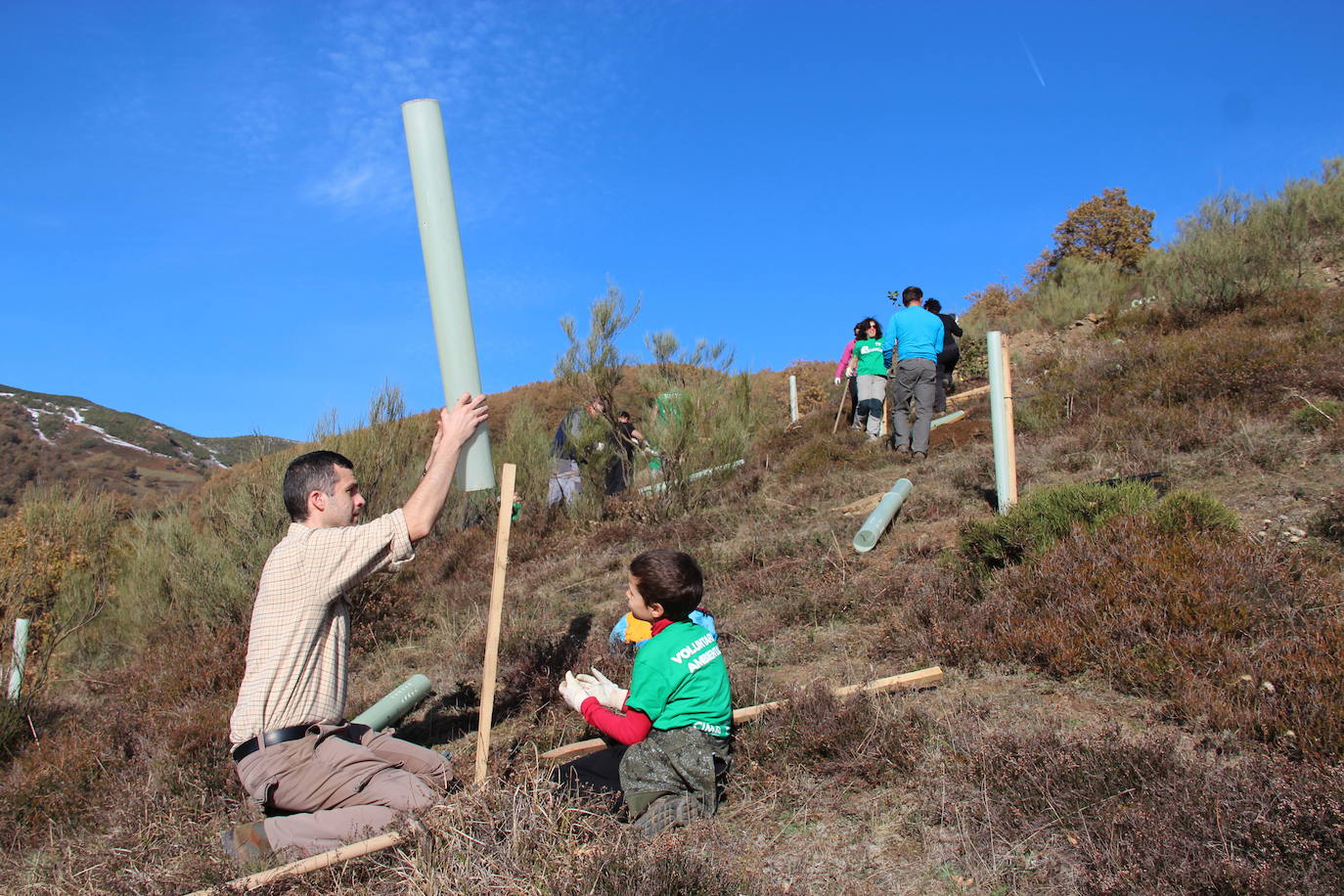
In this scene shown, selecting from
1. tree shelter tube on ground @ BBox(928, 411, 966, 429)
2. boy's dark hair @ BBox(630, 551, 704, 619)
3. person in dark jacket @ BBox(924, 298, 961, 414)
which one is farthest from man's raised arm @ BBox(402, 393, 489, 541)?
tree shelter tube on ground @ BBox(928, 411, 966, 429)

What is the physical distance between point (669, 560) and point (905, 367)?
7.50 m

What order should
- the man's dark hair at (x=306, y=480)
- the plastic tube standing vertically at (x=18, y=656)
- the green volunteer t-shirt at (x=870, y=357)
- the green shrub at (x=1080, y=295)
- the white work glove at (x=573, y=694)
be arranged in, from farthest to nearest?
the green shrub at (x=1080, y=295)
the green volunteer t-shirt at (x=870, y=357)
the plastic tube standing vertically at (x=18, y=656)
the white work glove at (x=573, y=694)
the man's dark hair at (x=306, y=480)

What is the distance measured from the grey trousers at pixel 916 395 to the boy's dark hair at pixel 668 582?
7420 mm

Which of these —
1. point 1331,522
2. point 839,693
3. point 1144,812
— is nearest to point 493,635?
point 839,693

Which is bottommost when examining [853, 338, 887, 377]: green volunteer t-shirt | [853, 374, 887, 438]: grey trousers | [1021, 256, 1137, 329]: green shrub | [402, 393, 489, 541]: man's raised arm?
[402, 393, 489, 541]: man's raised arm

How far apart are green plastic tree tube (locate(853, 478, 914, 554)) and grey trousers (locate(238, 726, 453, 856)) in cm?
453

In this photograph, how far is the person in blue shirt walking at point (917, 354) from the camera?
33.4ft

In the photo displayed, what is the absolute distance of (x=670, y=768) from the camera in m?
3.21

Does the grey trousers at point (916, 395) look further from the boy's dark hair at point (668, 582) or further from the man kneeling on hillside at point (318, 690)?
the man kneeling on hillside at point (318, 690)

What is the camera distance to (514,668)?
5.44 meters

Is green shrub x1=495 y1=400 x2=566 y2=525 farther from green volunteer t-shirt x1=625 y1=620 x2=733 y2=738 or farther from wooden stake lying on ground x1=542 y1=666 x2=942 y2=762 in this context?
green volunteer t-shirt x1=625 y1=620 x2=733 y2=738

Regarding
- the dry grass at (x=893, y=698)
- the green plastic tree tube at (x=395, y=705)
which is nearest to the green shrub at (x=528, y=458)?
the dry grass at (x=893, y=698)

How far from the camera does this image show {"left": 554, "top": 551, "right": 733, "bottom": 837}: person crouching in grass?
3.17 meters

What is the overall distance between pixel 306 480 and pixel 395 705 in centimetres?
201
